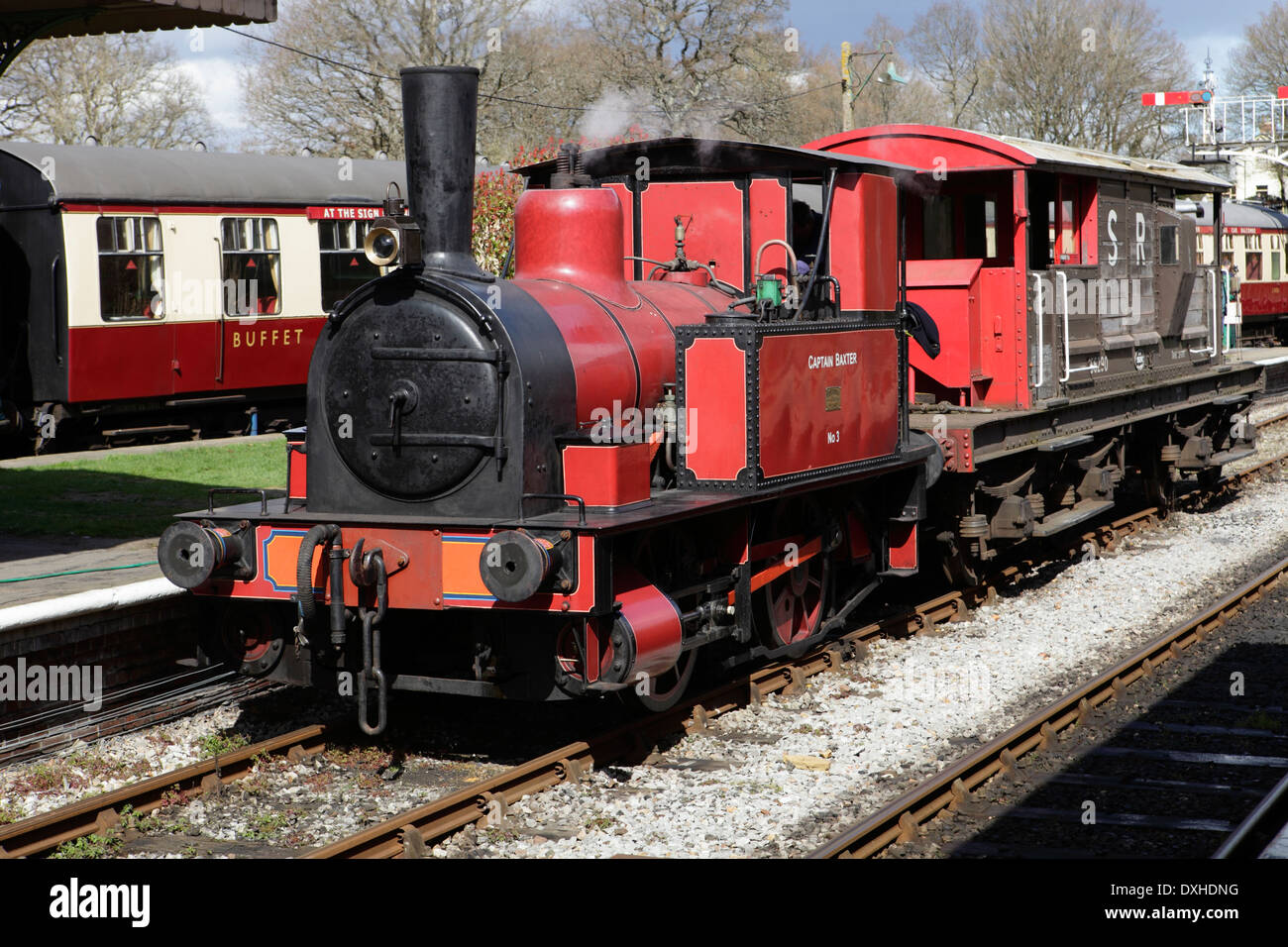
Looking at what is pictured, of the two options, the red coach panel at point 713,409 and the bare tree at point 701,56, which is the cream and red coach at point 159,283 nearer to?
the red coach panel at point 713,409

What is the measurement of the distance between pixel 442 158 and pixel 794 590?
11.0 feet

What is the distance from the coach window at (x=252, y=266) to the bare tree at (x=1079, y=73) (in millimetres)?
30165

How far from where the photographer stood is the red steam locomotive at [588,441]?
641cm

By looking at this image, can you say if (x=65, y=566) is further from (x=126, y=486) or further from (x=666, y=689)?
(x=666, y=689)

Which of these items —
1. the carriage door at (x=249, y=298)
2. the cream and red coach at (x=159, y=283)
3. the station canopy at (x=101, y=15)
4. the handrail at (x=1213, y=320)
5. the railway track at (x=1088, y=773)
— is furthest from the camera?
the carriage door at (x=249, y=298)

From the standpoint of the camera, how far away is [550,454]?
21.8ft

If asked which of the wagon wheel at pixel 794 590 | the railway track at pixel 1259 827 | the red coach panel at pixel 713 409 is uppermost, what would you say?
the red coach panel at pixel 713 409

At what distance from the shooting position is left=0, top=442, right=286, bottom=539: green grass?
10.8 meters

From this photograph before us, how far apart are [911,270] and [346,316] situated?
18.2 feet

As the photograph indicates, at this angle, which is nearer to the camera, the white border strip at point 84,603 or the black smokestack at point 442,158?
the black smokestack at point 442,158

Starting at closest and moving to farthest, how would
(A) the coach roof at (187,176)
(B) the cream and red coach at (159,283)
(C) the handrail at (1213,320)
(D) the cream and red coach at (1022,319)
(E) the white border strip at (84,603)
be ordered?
(E) the white border strip at (84,603) < (D) the cream and red coach at (1022,319) < (C) the handrail at (1213,320) < (B) the cream and red coach at (159,283) < (A) the coach roof at (187,176)

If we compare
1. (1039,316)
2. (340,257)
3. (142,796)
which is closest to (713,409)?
(142,796)

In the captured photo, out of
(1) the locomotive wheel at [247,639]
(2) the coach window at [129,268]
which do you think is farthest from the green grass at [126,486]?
(1) the locomotive wheel at [247,639]

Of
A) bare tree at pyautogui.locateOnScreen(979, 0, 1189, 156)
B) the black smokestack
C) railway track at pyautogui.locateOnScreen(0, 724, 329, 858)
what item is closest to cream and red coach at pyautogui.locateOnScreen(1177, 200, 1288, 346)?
bare tree at pyautogui.locateOnScreen(979, 0, 1189, 156)
